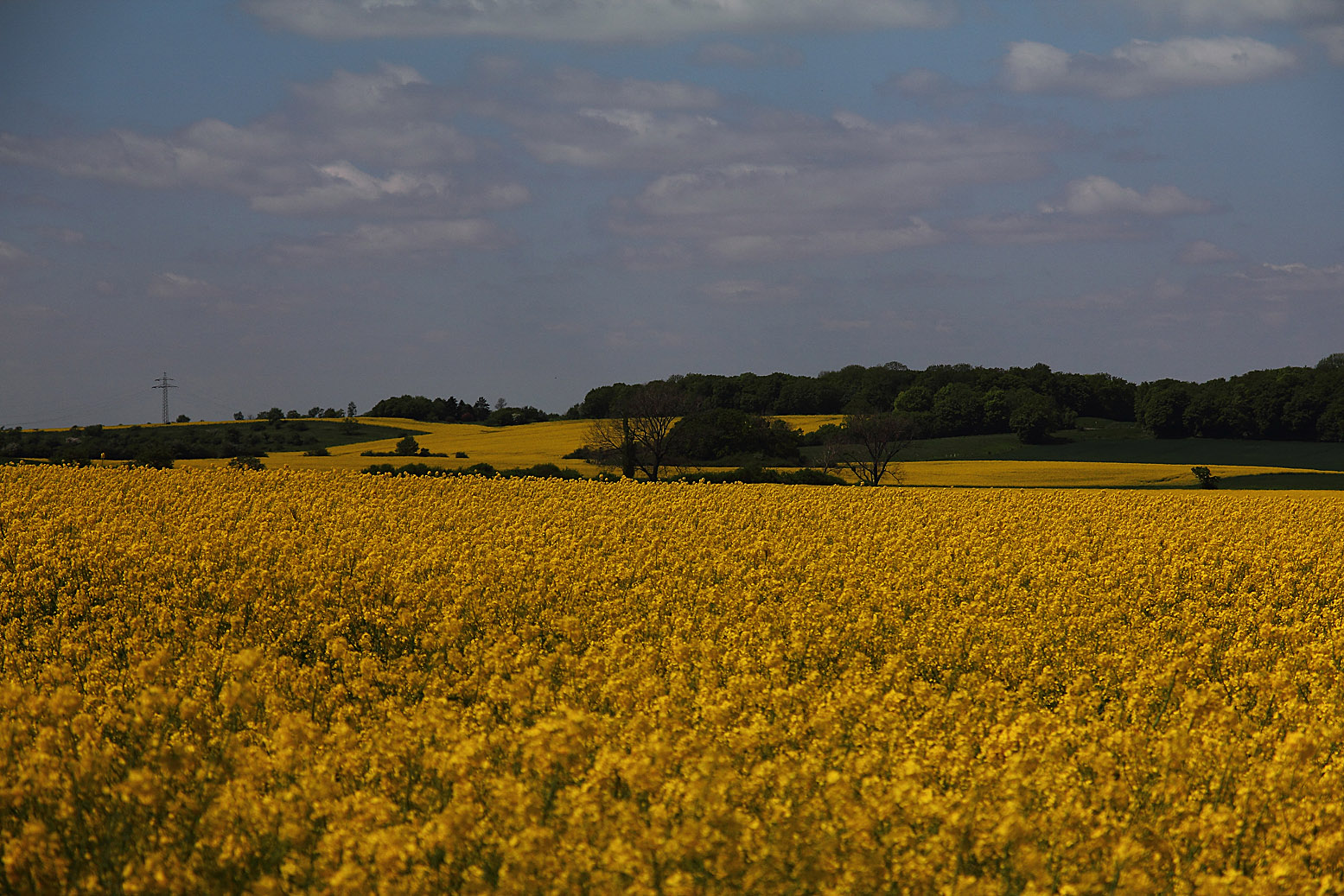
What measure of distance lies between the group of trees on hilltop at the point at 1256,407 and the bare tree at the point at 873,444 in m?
24.5

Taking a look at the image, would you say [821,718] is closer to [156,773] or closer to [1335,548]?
[156,773]

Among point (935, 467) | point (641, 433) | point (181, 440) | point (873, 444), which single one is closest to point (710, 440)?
point (641, 433)

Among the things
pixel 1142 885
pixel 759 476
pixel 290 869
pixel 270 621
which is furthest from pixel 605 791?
pixel 759 476

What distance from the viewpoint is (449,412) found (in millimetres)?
97312

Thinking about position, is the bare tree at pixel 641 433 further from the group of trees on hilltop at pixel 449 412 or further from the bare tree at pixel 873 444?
the group of trees on hilltop at pixel 449 412

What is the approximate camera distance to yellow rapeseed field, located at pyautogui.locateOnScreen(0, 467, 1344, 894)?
5129mm

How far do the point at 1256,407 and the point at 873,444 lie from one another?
31.0 metres

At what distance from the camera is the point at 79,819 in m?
5.67

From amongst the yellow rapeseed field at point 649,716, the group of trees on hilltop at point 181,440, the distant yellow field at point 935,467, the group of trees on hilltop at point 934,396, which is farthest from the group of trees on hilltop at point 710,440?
the yellow rapeseed field at point 649,716

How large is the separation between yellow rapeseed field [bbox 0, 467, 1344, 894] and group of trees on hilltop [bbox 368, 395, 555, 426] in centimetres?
8083

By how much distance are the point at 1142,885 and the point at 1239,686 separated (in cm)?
522

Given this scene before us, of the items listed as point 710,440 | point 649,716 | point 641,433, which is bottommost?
point 649,716

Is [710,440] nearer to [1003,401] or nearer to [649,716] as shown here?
[1003,401]

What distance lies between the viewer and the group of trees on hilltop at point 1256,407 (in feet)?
220
